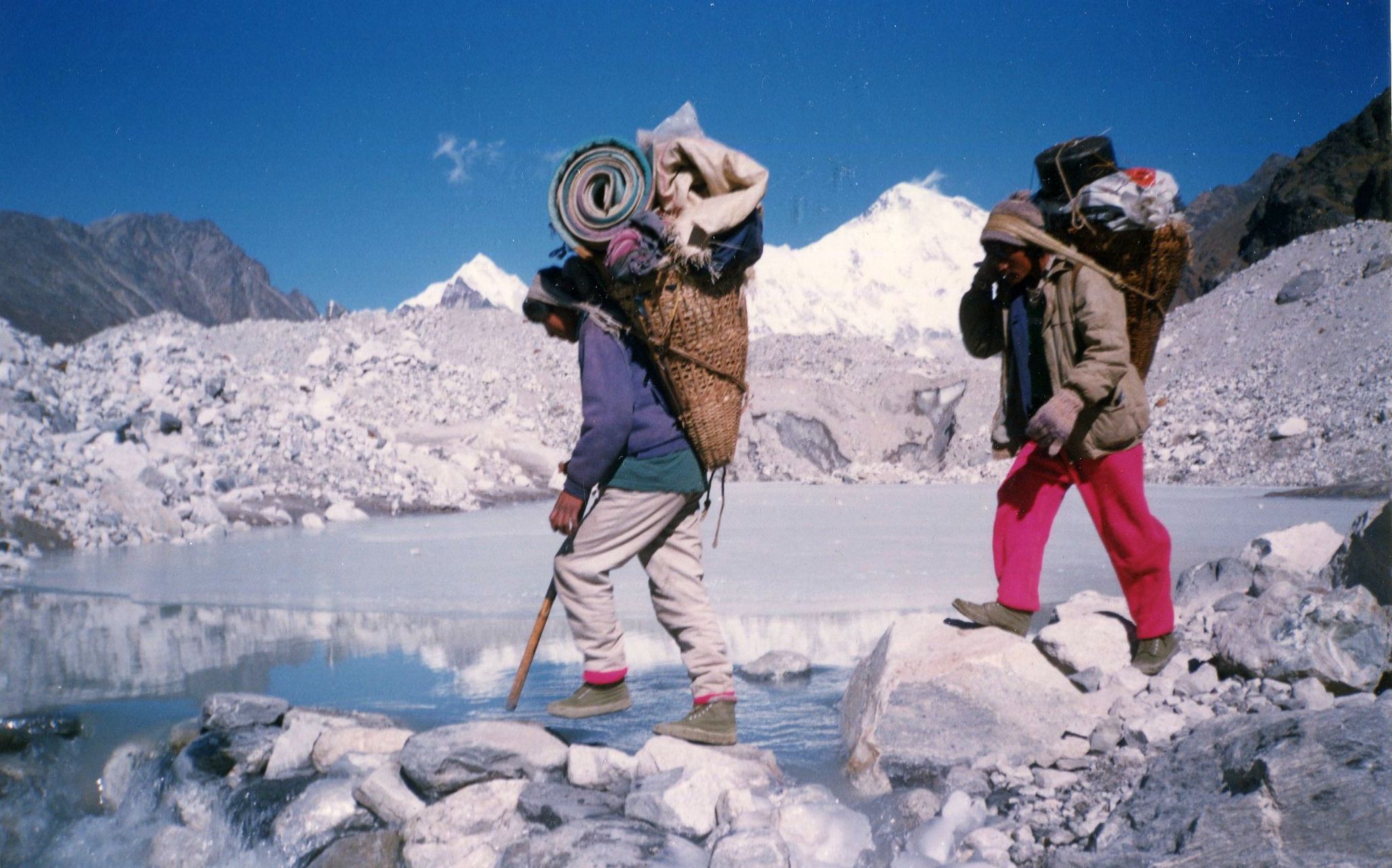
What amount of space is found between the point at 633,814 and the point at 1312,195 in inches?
1178

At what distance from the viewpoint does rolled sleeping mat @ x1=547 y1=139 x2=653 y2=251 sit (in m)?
2.33

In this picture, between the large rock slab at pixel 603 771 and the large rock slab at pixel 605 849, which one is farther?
the large rock slab at pixel 603 771

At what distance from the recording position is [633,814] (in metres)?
2.21

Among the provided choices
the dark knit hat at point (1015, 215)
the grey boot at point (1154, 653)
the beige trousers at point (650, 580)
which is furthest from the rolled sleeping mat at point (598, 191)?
the grey boot at point (1154, 653)

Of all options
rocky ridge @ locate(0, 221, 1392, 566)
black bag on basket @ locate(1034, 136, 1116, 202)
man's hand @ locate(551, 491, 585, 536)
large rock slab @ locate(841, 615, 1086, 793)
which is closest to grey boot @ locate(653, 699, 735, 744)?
large rock slab @ locate(841, 615, 1086, 793)

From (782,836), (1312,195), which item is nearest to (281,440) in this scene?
(782,836)

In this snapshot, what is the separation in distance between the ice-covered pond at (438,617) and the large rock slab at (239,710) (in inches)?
11.3

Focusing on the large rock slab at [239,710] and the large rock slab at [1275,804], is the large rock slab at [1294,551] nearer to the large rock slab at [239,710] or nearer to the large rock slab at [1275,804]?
the large rock slab at [1275,804]

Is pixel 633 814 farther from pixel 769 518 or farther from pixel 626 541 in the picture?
pixel 769 518

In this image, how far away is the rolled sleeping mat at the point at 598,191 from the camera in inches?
91.7

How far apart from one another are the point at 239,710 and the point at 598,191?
1897 mm

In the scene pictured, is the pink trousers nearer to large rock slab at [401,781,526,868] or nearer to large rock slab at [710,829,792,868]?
large rock slab at [710,829,792,868]

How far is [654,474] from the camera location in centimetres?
244

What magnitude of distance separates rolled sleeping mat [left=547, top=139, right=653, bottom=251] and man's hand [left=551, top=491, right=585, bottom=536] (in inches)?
24.4
